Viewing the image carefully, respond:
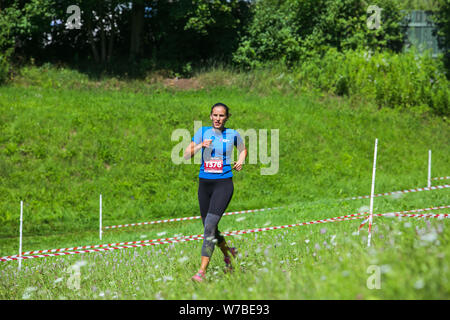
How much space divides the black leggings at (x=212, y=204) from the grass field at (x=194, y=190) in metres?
0.41

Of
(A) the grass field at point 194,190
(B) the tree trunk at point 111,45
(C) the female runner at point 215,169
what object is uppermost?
(B) the tree trunk at point 111,45

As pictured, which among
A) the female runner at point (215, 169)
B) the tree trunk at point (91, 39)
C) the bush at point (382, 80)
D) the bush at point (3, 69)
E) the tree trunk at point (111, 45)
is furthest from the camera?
the tree trunk at point (111, 45)

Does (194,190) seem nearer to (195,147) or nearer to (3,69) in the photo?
(195,147)

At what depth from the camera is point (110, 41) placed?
26500 millimetres

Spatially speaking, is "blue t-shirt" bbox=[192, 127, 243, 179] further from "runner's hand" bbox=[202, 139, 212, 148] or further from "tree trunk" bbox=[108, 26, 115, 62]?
"tree trunk" bbox=[108, 26, 115, 62]

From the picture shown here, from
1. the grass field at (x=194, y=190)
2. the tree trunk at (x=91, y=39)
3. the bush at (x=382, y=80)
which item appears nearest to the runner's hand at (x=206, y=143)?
the grass field at (x=194, y=190)

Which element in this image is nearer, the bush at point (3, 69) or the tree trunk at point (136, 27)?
the bush at point (3, 69)

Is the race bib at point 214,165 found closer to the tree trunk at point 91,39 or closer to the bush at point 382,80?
the bush at point 382,80

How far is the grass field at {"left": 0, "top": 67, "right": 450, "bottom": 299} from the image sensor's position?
13.5 feet

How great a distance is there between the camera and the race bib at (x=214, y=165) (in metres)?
5.73

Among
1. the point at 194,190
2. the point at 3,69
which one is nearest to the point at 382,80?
the point at 194,190

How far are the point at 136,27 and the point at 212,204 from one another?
75.4 ft

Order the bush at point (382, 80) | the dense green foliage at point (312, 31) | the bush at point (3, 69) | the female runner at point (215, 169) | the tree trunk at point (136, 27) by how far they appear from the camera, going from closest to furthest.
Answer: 1. the female runner at point (215, 169)
2. the bush at point (3, 69)
3. the bush at point (382, 80)
4. the tree trunk at point (136, 27)
5. the dense green foliage at point (312, 31)
